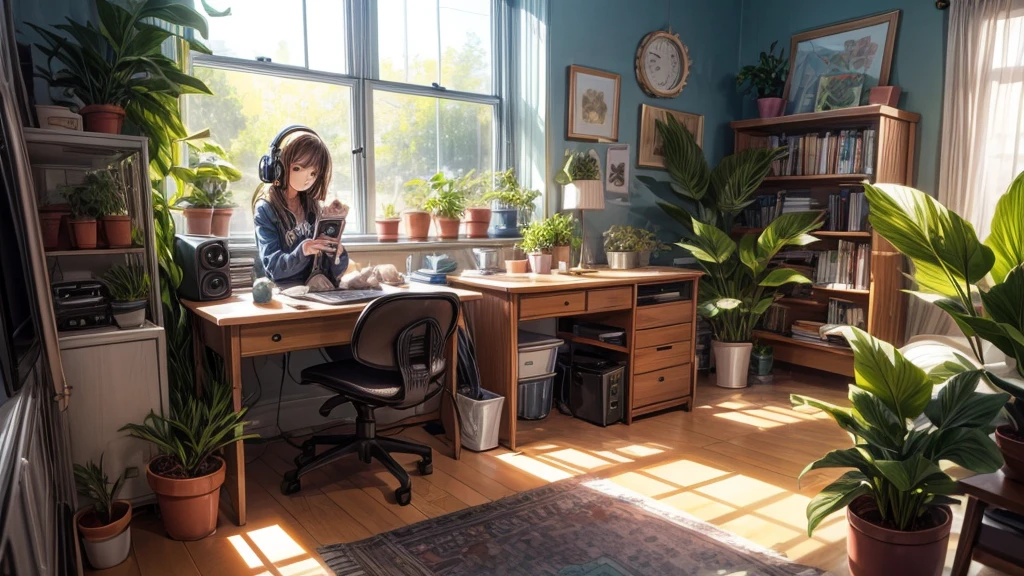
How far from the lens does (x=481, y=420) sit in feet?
9.77

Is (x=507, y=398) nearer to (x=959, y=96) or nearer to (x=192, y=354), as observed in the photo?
(x=192, y=354)

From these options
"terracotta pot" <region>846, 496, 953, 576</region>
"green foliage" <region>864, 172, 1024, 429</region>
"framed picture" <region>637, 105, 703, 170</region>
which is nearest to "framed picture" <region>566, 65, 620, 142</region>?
"framed picture" <region>637, 105, 703, 170</region>

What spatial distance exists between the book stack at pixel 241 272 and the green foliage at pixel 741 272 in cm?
233

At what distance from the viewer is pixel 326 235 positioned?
2783 millimetres

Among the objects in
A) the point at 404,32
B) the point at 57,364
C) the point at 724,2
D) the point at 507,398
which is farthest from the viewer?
the point at 724,2

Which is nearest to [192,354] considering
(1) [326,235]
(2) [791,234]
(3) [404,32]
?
(1) [326,235]

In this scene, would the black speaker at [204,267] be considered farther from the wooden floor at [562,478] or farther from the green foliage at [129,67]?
the wooden floor at [562,478]

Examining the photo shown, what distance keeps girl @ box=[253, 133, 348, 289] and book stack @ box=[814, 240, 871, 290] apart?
2.98 metres

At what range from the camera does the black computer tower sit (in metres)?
3.37

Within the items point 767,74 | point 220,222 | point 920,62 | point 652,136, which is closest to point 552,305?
point 220,222

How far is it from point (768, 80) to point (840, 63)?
1.40 feet

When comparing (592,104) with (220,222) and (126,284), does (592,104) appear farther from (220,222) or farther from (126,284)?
(126,284)

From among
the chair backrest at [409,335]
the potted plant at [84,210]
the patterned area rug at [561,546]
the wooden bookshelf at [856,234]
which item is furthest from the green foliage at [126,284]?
the wooden bookshelf at [856,234]

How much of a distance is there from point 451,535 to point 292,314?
92 centimetres
